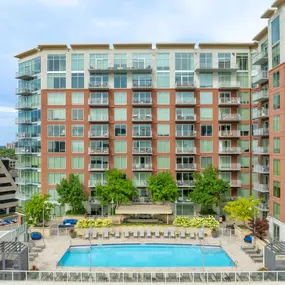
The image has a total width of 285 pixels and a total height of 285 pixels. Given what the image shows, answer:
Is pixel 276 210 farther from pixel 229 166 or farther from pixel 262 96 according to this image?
pixel 262 96

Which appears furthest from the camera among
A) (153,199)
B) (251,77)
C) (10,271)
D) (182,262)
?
(251,77)

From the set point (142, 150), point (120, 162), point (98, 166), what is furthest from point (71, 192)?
point (142, 150)

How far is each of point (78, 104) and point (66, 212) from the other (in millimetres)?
14958

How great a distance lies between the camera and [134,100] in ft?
143

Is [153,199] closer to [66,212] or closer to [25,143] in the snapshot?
[66,212]

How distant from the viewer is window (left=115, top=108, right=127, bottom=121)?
4428 cm

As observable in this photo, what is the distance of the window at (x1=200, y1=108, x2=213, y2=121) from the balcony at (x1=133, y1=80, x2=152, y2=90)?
8099mm

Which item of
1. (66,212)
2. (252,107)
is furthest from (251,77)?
(66,212)

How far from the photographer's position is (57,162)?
44.5 metres

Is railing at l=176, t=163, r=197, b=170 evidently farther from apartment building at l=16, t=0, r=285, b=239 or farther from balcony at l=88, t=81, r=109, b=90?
balcony at l=88, t=81, r=109, b=90

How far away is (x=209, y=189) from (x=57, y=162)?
828 inches

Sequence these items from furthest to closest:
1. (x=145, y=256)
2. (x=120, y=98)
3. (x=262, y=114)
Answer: (x=120, y=98)
(x=262, y=114)
(x=145, y=256)

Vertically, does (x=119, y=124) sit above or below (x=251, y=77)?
below

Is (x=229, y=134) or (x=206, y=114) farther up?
(x=206, y=114)
